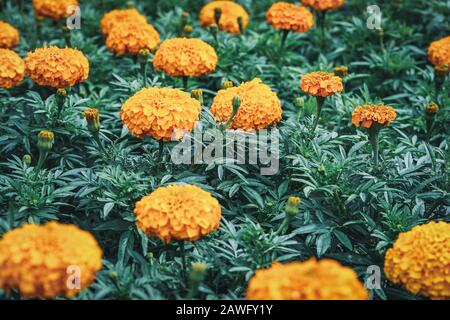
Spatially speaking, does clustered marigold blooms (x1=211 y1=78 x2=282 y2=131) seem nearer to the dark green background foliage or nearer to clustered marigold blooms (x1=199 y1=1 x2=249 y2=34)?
the dark green background foliage

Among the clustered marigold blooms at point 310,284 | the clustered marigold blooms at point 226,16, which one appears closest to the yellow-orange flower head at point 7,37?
the clustered marigold blooms at point 226,16

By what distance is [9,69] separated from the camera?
3.04 metres

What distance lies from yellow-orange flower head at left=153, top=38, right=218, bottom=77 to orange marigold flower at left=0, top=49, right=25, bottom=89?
70 cm

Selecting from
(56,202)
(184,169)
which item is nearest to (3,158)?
(56,202)

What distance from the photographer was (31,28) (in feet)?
14.6

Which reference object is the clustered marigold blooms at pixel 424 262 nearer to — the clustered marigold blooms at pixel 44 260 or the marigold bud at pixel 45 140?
the clustered marigold blooms at pixel 44 260

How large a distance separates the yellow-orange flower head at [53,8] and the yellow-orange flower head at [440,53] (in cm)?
234

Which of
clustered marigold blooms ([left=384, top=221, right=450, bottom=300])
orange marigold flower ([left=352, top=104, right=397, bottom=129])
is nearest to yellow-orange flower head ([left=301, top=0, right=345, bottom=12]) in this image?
orange marigold flower ([left=352, top=104, right=397, bottom=129])

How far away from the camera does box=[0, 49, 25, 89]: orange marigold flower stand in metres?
3.00

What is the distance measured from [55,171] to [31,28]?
2.04m

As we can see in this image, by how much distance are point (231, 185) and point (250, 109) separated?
36 cm

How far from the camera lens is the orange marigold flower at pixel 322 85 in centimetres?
278

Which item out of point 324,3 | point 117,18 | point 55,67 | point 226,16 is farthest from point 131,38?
point 324,3
